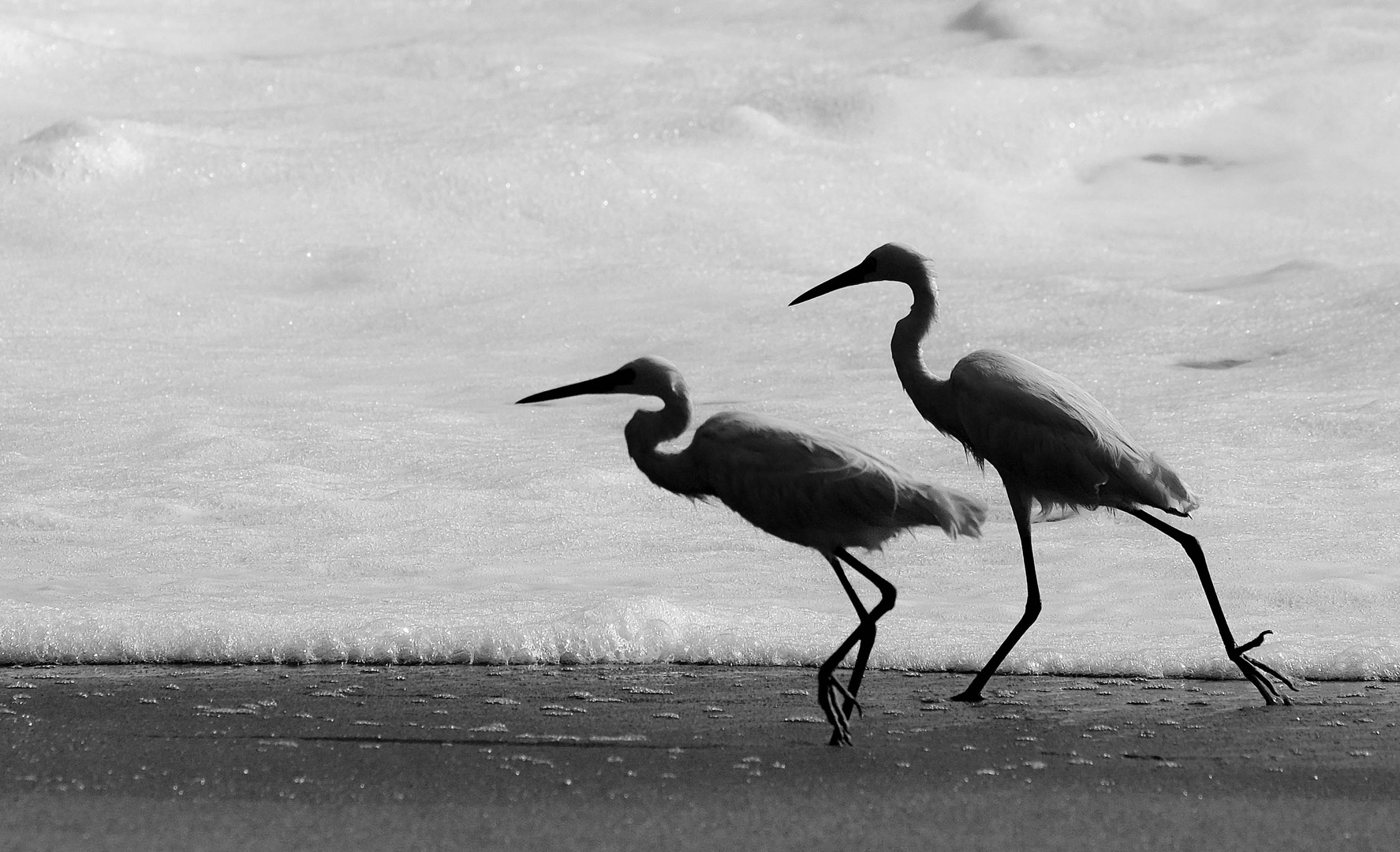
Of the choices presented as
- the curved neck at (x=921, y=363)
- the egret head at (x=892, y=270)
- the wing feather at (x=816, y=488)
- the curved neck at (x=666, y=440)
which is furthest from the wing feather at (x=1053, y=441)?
the curved neck at (x=666, y=440)

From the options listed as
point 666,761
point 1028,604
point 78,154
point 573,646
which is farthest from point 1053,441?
point 78,154

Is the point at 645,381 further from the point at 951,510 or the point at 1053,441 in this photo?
the point at 1053,441

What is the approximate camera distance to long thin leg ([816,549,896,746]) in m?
4.16

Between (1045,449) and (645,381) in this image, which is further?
(1045,449)

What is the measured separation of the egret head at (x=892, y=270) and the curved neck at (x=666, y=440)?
0.92 metres

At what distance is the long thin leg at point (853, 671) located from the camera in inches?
164

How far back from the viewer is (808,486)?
4441 mm

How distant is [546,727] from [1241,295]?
33.0ft

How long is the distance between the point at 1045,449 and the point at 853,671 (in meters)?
1.03

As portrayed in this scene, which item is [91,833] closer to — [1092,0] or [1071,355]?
[1071,355]

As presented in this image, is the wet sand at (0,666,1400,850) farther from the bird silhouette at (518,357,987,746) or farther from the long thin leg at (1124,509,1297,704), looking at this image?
the bird silhouette at (518,357,987,746)

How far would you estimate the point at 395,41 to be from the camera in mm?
22234

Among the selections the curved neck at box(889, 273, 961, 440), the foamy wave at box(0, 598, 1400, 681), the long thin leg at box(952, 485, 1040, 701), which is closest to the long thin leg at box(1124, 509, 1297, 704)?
the foamy wave at box(0, 598, 1400, 681)

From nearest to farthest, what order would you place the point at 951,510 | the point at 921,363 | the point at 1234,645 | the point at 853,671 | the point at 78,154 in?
the point at 951,510
the point at 853,671
the point at 1234,645
the point at 921,363
the point at 78,154
